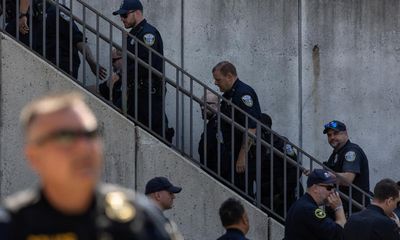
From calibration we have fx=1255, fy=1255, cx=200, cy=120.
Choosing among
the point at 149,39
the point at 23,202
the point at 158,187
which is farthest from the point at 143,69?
the point at 23,202

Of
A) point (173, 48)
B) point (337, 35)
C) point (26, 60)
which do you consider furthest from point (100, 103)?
point (337, 35)

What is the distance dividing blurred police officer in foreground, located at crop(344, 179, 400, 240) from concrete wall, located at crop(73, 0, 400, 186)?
3662 millimetres

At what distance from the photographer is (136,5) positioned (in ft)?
37.3

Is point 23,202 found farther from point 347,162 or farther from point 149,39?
point 347,162

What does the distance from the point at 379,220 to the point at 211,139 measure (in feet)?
8.66

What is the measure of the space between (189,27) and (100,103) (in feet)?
8.01

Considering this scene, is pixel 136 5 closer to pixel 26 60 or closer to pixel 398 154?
pixel 26 60

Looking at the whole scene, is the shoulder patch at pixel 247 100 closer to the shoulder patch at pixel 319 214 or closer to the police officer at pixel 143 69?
the police officer at pixel 143 69

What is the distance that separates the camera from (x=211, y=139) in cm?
1146

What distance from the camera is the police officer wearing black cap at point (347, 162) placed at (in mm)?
11438

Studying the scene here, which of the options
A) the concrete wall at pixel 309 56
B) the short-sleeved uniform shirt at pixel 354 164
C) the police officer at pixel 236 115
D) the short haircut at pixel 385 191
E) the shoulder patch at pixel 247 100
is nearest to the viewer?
the short haircut at pixel 385 191

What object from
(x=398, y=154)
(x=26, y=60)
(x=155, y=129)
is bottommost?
(x=398, y=154)

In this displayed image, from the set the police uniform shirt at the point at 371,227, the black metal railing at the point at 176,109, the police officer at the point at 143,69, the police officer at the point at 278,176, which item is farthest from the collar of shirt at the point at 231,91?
the police uniform shirt at the point at 371,227

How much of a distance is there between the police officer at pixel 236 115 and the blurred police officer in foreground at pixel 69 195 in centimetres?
778
